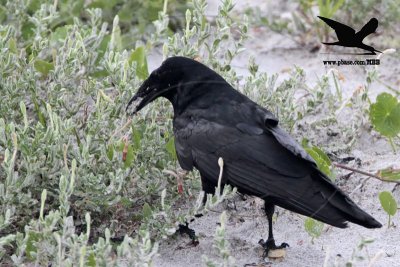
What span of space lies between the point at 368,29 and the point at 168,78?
84.4 inches

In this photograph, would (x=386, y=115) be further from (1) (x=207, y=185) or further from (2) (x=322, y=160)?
(1) (x=207, y=185)

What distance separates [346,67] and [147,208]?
104 inches

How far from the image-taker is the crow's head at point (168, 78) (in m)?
4.57

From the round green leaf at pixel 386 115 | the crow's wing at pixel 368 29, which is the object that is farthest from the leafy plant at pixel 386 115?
the crow's wing at pixel 368 29

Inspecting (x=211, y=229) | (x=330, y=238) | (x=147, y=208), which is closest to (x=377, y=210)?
(x=330, y=238)

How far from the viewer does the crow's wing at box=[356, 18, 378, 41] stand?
20.5 ft

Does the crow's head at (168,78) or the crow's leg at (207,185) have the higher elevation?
the crow's head at (168,78)

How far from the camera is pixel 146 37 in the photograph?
648cm

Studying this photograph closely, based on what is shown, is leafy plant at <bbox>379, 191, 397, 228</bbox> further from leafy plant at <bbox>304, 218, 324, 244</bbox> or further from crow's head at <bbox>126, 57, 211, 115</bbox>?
crow's head at <bbox>126, 57, 211, 115</bbox>

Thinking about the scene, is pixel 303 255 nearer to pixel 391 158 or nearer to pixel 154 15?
pixel 391 158

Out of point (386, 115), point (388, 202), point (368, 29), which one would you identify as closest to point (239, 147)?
point (388, 202)

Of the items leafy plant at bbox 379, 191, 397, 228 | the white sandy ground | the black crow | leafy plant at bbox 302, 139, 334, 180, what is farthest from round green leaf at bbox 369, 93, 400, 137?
the black crow

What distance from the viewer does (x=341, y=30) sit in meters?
6.13

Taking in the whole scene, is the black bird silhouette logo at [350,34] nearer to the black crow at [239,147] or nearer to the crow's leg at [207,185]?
the black crow at [239,147]
